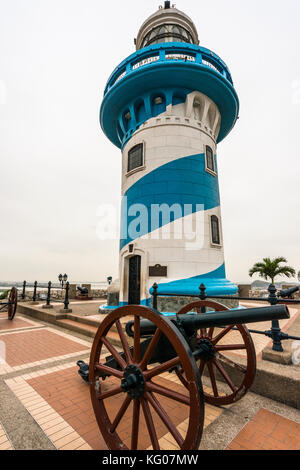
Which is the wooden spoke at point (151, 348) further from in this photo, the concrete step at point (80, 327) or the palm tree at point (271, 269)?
the palm tree at point (271, 269)

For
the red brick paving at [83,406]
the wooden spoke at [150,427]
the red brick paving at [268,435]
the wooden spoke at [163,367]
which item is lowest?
the red brick paving at [83,406]

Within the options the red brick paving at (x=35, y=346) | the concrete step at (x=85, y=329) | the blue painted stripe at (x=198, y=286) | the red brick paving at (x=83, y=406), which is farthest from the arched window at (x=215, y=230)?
the red brick paving at (x=83, y=406)

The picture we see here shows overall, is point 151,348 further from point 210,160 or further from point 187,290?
point 210,160

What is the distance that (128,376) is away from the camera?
2166mm

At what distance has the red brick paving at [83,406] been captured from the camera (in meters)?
2.55

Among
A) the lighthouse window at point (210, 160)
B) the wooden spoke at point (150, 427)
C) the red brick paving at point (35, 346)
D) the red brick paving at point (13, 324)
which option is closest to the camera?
the wooden spoke at point (150, 427)

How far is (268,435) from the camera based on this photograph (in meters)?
2.50

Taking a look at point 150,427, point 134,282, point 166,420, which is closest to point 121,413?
point 150,427

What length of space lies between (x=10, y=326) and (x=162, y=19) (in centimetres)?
1805

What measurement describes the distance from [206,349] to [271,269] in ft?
79.6

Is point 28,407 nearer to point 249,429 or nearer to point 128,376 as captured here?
point 128,376

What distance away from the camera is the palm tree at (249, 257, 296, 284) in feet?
76.1

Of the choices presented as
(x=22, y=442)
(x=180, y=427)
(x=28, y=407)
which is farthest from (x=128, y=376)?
(x=28, y=407)

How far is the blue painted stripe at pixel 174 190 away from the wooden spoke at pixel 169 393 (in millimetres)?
7443
